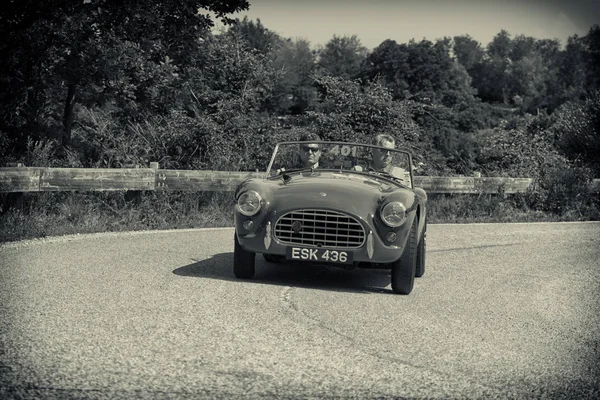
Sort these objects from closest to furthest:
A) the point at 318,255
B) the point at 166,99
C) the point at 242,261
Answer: the point at 318,255 < the point at 242,261 < the point at 166,99

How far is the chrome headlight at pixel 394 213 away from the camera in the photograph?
6953 mm

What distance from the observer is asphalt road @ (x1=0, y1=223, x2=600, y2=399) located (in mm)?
4086

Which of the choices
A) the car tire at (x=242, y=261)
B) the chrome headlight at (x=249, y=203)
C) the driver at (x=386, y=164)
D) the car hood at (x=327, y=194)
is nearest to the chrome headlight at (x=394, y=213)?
the car hood at (x=327, y=194)

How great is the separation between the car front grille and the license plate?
66mm

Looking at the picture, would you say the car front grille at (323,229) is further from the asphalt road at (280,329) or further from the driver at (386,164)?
the driver at (386,164)

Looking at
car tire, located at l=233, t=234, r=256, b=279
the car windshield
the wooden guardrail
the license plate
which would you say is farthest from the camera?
the wooden guardrail

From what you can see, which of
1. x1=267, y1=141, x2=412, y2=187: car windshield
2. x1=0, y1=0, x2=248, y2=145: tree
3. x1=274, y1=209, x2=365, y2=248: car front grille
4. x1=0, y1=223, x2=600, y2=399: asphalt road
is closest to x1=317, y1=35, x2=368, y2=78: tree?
x1=0, y1=0, x2=248, y2=145: tree

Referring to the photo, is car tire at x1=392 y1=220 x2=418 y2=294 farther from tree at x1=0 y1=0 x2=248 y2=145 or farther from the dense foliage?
tree at x1=0 y1=0 x2=248 y2=145

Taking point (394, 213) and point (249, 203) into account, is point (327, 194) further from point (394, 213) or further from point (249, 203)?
point (249, 203)

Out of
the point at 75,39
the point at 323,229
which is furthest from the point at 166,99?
the point at 323,229

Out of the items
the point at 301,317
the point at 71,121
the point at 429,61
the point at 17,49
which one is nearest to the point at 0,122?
the point at 17,49

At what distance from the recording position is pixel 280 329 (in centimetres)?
539

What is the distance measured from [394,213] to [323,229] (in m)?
0.63

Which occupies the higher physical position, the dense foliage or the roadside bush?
the dense foliage
